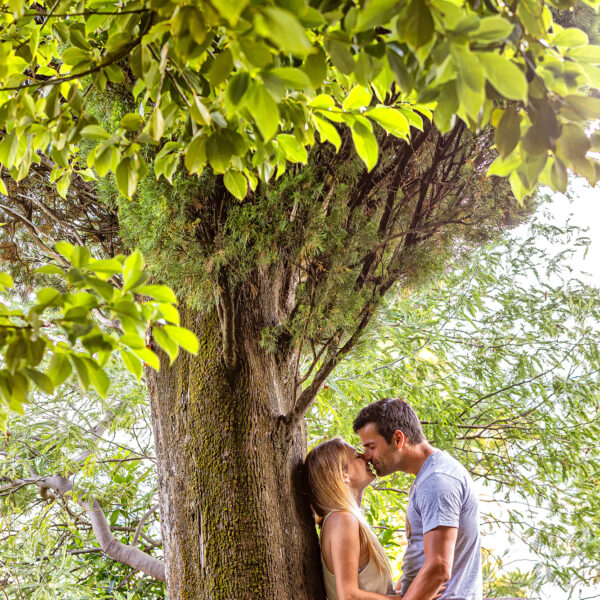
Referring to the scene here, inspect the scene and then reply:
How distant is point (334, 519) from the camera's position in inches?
91.0

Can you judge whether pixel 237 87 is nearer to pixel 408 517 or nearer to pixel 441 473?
Result: pixel 441 473

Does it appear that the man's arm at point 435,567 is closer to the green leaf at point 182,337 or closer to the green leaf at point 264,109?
the green leaf at point 182,337

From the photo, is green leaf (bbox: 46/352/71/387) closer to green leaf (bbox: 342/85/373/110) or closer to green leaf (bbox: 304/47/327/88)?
green leaf (bbox: 304/47/327/88)

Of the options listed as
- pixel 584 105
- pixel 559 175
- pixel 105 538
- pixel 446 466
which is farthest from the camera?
pixel 105 538

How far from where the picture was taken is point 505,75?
0.71m

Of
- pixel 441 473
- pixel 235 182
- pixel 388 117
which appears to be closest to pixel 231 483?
pixel 441 473

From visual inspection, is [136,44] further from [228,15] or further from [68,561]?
[68,561]

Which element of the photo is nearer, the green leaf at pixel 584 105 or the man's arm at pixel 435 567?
the green leaf at pixel 584 105

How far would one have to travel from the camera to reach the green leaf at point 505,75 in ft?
2.31

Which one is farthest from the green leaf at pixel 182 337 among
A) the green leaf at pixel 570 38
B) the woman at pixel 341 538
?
the woman at pixel 341 538

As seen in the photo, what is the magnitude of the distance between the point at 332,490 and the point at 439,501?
0.43 metres

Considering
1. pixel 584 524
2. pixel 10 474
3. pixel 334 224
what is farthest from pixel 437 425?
pixel 10 474

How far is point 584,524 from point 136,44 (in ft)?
17.2

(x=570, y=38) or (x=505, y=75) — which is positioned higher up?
(x=570, y=38)
